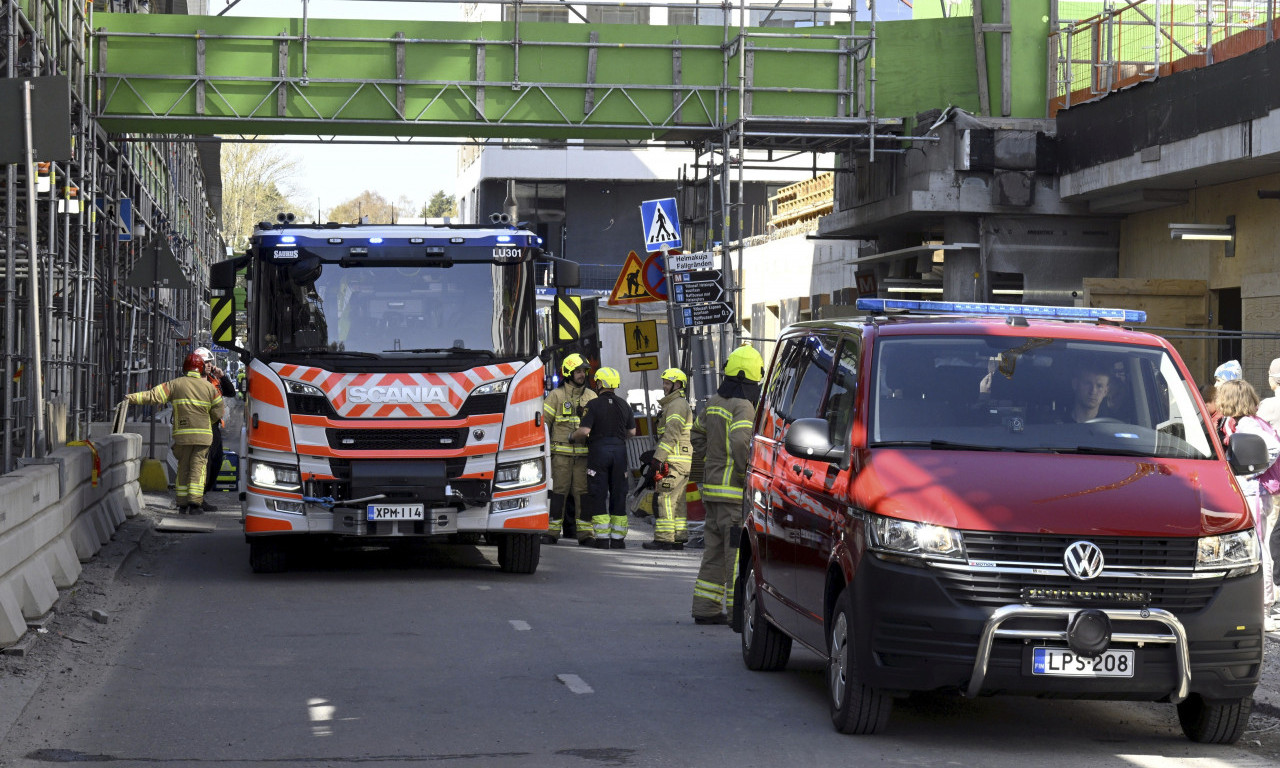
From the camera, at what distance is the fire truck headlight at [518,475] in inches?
531

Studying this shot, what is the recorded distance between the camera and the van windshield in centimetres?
743

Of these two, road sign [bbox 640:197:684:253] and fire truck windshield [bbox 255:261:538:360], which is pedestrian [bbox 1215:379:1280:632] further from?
road sign [bbox 640:197:684:253]

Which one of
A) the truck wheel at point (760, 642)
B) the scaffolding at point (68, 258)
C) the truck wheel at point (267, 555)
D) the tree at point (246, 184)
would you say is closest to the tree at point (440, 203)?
the tree at point (246, 184)

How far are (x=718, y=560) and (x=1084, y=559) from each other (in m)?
Answer: 4.53

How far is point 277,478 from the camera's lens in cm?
1321

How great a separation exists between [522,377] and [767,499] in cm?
488

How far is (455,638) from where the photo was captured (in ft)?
34.0

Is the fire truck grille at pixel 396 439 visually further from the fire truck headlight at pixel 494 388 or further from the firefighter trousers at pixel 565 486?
the firefighter trousers at pixel 565 486

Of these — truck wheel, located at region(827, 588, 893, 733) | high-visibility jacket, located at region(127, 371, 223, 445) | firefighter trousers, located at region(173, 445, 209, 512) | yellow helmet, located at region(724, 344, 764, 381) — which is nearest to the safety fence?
yellow helmet, located at region(724, 344, 764, 381)

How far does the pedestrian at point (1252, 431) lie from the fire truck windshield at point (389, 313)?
547 cm

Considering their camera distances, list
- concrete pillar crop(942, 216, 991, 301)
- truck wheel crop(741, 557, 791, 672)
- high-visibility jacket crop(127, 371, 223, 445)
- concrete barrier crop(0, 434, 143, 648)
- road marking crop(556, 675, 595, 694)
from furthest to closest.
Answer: concrete pillar crop(942, 216, 991, 301) → high-visibility jacket crop(127, 371, 223, 445) → concrete barrier crop(0, 434, 143, 648) → truck wheel crop(741, 557, 791, 672) → road marking crop(556, 675, 595, 694)

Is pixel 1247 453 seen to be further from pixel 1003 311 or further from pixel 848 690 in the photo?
pixel 848 690

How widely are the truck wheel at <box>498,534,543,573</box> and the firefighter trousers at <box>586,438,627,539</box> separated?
3058 millimetres

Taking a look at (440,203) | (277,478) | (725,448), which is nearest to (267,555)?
(277,478)
